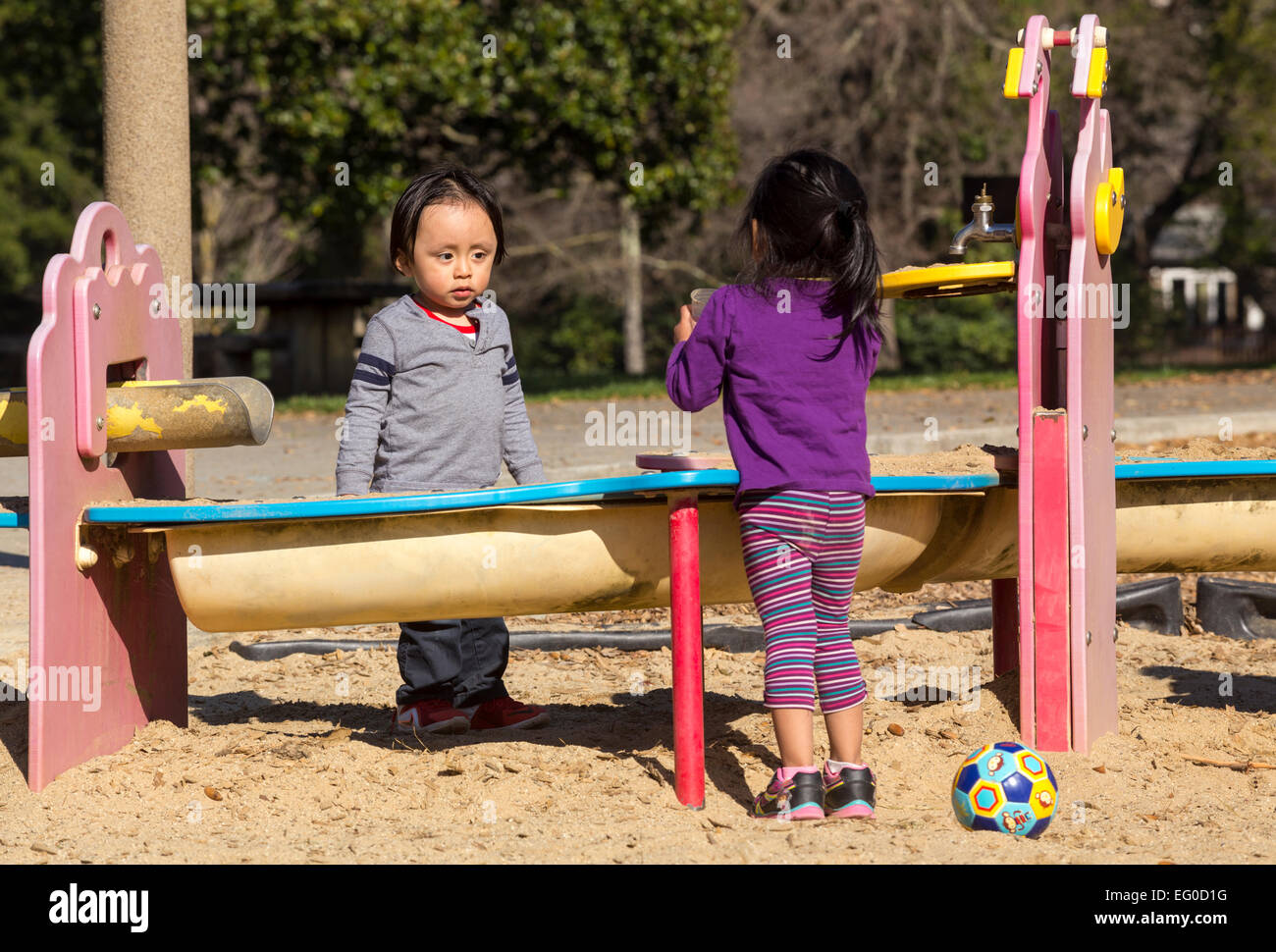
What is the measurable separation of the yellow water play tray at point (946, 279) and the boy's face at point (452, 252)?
993 millimetres

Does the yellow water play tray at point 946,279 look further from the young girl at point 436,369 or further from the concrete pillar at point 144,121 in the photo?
the concrete pillar at point 144,121

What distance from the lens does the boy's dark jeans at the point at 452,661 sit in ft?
12.5

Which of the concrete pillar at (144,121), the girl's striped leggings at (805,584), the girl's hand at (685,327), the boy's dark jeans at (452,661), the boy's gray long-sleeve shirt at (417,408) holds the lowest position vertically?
the boy's dark jeans at (452,661)

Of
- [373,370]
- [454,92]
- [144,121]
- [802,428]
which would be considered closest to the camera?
[802,428]

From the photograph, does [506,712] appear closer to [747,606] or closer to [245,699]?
[245,699]

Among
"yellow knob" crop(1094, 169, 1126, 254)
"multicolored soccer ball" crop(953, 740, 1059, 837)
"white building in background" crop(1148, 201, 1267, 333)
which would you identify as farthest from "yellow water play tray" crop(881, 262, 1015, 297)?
"white building in background" crop(1148, 201, 1267, 333)

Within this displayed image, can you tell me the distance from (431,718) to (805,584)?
1.24 metres

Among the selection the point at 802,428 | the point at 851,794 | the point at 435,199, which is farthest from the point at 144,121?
the point at 851,794

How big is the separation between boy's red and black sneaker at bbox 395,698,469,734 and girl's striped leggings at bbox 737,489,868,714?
3.48 feet

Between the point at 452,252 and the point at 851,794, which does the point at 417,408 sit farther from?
the point at 851,794

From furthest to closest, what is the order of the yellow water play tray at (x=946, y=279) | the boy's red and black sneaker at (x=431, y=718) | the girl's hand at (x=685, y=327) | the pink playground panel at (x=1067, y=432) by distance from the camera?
the boy's red and black sneaker at (x=431, y=718) → the yellow water play tray at (x=946, y=279) → the pink playground panel at (x=1067, y=432) → the girl's hand at (x=685, y=327)

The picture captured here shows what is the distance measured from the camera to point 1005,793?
2.90 m

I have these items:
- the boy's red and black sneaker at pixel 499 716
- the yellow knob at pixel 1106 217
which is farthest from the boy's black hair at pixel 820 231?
the boy's red and black sneaker at pixel 499 716

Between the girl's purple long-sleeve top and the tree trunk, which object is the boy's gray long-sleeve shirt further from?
the tree trunk
